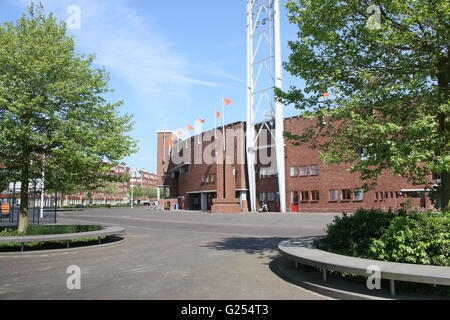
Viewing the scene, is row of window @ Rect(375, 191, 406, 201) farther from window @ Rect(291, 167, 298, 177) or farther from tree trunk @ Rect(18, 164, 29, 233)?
tree trunk @ Rect(18, 164, 29, 233)

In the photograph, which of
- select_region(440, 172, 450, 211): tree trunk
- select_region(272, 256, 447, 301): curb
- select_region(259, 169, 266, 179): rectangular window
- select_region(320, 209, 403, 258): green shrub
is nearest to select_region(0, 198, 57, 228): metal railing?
select_region(272, 256, 447, 301): curb

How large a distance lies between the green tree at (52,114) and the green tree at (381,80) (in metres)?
7.71

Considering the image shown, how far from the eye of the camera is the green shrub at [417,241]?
680cm

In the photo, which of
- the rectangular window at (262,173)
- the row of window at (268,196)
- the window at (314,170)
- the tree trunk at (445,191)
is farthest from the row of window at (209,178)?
the tree trunk at (445,191)

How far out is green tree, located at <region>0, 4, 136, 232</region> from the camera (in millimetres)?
12078

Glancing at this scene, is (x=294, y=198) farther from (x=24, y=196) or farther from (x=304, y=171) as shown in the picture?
(x=24, y=196)

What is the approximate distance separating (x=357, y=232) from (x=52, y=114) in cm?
1111

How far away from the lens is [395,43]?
26.5ft

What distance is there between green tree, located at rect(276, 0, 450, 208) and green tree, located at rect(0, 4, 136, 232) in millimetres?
7711

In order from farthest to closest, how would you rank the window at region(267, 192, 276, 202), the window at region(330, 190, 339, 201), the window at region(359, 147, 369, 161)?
the window at region(267, 192, 276, 202), the window at region(330, 190, 339, 201), the window at region(359, 147, 369, 161)

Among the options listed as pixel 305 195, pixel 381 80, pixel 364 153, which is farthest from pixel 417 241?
pixel 305 195
